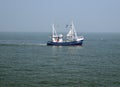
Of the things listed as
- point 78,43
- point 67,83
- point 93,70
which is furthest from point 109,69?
point 78,43

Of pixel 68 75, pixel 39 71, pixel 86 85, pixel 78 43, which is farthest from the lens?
pixel 78 43

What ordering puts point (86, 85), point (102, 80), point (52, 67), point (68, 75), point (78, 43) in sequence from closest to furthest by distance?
point (86, 85) < point (102, 80) < point (68, 75) < point (52, 67) < point (78, 43)

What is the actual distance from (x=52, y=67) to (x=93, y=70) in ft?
31.9

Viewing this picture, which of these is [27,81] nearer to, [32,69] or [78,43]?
[32,69]

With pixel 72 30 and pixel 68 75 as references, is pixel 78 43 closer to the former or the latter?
pixel 72 30

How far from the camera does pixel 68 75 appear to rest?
64.9 meters

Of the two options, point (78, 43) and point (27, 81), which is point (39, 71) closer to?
point (27, 81)

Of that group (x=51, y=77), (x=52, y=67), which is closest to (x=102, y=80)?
(x=51, y=77)

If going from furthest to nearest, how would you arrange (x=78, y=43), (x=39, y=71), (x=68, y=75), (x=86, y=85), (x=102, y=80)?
(x=78, y=43)
(x=39, y=71)
(x=68, y=75)
(x=102, y=80)
(x=86, y=85)

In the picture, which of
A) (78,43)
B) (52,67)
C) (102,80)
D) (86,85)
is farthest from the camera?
(78,43)

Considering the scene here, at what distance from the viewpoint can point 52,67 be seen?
76.6 m

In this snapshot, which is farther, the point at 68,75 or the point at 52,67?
the point at 52,67

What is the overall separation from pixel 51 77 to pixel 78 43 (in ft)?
316

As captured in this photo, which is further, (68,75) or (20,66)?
(20,66)
